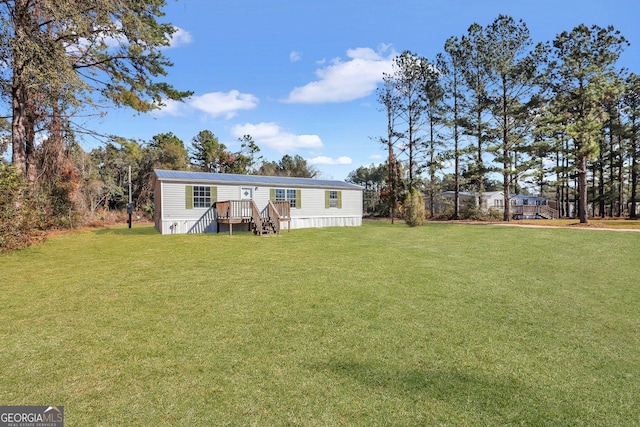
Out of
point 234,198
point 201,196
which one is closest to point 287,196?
point 234,198

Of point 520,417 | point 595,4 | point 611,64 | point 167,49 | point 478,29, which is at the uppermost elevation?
point 478,29

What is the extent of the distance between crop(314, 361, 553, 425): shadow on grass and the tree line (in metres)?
20.1

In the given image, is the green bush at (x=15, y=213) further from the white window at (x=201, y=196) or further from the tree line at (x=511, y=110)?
the tree line at (x=511, y=110)

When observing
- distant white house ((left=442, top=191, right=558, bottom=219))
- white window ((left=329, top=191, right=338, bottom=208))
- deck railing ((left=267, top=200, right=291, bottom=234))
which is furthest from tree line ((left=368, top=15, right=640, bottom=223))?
deck railing ((left=267, top=200, right=291, bottom=234))

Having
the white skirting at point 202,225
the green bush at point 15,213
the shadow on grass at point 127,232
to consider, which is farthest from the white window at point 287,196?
the green bush at point 15,213

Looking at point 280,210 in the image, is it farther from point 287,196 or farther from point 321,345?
point 321,345

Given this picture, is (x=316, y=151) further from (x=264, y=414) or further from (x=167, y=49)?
(x=264, y=414)

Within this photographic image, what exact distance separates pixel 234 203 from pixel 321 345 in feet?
39.9

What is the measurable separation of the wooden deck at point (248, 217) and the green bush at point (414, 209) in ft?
23.3

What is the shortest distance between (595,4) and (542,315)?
9646mm

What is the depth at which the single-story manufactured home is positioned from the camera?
13.8m

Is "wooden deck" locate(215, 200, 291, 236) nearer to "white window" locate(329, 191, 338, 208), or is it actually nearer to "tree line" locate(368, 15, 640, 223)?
"white window" locate(329, 191, 338, 208)

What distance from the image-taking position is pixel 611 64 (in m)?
17.5

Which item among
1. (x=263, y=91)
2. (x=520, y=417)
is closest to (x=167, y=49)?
(x=263, y=91)
